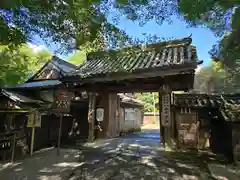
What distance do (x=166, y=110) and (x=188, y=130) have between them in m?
1.35

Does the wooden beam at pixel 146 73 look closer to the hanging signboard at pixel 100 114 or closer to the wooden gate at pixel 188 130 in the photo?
the hanging signboard at pixel 100 114

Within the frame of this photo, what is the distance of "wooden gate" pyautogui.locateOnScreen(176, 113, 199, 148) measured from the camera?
7512mm

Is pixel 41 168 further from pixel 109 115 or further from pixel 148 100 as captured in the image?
pixel 148 100

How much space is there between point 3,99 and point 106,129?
17.3ft

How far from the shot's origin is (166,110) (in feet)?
23.6

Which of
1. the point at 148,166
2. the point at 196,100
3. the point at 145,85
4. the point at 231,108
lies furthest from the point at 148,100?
the point at 148,166

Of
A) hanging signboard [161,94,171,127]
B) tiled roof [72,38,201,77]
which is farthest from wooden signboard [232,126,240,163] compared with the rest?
tiled roof [72,38,201,77]

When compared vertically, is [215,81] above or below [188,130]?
above

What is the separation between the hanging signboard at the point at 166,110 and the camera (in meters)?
7.10

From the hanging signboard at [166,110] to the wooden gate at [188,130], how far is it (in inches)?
35.5

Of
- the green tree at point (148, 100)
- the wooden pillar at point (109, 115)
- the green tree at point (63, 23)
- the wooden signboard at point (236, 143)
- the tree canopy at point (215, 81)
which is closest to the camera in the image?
the green tree at point (63, 23)

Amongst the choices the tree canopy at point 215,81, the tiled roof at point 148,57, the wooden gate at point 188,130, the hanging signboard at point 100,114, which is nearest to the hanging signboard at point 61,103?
the tiled roof at point 148,57

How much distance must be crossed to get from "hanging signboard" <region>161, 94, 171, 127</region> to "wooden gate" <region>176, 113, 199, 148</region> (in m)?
0.90

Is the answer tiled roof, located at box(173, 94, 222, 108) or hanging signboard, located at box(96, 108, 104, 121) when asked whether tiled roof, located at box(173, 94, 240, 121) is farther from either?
hanging signboard, located at box(96, 108, 104, 121)
